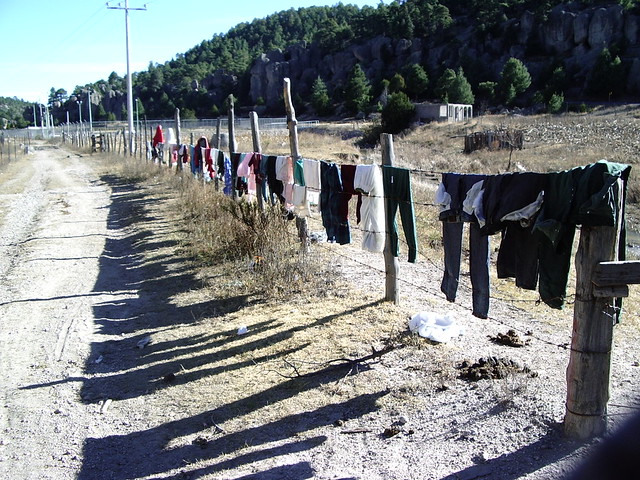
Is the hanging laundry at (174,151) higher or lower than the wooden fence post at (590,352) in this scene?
higher

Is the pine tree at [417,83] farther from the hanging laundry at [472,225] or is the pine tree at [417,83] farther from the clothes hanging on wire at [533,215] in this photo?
the clothes hanging on wire at [533,215]

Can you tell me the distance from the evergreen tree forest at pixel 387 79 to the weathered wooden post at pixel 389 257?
64067 mm

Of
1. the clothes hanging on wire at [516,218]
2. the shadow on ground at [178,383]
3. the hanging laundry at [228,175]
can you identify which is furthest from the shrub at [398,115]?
the clothes hanging on wire at [516,218]

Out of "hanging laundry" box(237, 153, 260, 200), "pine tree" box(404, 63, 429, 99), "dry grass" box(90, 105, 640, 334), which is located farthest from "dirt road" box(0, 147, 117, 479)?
"pine tree" box(404, 63, 429, 99)

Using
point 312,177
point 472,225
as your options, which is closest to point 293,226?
point 312,177

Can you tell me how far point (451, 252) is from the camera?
569 centimetres

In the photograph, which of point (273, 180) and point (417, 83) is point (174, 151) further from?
point (417, 83)

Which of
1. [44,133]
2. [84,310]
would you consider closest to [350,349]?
[84,310]

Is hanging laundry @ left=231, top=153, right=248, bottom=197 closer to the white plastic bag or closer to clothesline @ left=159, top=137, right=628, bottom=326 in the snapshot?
clothesline @ left=159, top=137, right=628, bottom=326

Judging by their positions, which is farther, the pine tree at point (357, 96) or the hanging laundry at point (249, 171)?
the pine tree at point (357, 96)

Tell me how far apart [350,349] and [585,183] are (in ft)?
9.12

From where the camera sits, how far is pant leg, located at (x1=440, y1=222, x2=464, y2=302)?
562cm

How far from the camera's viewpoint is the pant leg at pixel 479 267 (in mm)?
5254

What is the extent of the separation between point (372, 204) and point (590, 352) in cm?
298
